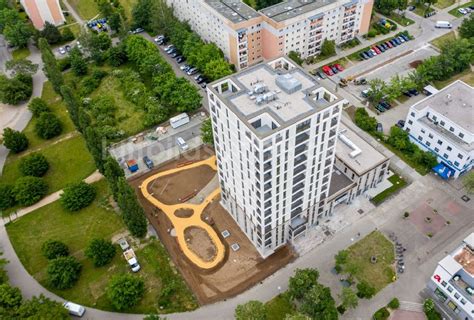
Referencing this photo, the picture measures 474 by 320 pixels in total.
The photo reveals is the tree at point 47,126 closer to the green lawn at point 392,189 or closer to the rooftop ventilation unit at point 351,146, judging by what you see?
the rooftop ventilation unit at point 351,146

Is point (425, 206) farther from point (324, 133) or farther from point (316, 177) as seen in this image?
point (324, 133)

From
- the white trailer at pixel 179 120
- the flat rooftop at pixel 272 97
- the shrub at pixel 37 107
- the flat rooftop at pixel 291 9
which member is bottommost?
the white trailer at pixel 179 120

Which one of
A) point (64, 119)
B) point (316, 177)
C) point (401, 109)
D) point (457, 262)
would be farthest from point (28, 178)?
point (401, 109)

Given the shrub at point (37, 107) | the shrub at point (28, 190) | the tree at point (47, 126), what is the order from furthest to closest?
the shrub at point (37, 107) → the tree at point (47, 126) → the shrub at point (28, 190)

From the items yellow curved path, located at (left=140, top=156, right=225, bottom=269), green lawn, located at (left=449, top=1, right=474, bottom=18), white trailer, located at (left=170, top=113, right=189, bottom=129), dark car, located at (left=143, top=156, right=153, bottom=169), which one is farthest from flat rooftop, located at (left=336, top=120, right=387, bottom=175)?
green lawn, located at (left=449, top=1, right=474, bottom=18)

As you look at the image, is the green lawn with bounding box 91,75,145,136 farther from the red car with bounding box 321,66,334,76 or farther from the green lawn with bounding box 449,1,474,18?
the green lawn with bounding box 449,1,474,18

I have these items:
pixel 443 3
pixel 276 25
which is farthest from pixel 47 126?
pixel 443 3

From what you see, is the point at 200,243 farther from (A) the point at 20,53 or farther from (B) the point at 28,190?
(A) the point at 20,53

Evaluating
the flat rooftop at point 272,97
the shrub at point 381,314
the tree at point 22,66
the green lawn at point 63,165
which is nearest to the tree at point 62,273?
the green lawn at point 63,165
